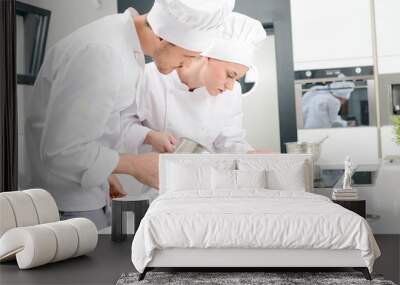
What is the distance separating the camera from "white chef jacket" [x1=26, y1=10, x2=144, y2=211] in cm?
624

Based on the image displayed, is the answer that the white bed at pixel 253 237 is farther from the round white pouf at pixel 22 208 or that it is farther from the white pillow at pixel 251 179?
the round white pouf at pixel 22 208

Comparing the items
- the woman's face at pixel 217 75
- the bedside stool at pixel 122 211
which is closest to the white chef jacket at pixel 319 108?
the woman's face at pixel 217 75

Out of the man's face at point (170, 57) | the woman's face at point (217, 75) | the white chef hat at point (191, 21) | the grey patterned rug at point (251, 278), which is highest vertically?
the white chef hat at point (191, 21)

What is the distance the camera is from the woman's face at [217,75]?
6133 mm

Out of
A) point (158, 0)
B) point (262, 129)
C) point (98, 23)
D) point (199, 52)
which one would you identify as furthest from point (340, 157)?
point (98, 23)

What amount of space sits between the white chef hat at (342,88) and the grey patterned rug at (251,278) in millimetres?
2365

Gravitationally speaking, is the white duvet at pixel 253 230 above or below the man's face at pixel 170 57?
below

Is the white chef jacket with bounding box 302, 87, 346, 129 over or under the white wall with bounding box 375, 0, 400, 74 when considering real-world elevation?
under

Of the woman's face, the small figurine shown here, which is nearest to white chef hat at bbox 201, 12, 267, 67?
the woman's face

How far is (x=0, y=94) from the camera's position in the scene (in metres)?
5.99

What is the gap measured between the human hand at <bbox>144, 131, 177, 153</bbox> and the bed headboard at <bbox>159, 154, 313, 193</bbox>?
167mm

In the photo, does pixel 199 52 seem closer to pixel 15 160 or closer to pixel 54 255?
pixel 15 160

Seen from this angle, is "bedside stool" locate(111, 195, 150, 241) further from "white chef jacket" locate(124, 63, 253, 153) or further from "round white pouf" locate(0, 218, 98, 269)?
"round white pouf" locate(0, 218, 98, 269)

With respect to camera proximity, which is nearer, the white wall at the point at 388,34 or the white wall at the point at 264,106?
the white wall at the point at 388,34
